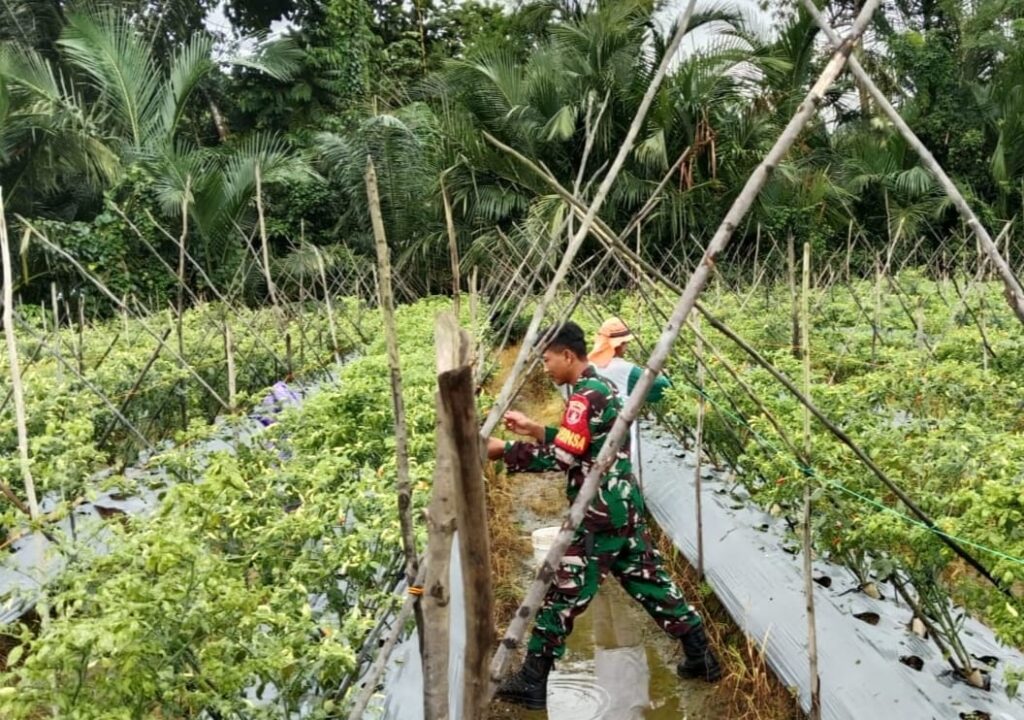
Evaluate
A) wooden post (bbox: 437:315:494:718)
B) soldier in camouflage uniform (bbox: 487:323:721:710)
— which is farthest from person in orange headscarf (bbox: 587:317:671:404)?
wooden post (bbox: 437:315:494:718)

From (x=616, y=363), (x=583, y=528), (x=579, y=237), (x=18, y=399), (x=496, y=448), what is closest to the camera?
(x=579, y=237)

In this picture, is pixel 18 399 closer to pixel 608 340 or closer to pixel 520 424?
pixel 520 424

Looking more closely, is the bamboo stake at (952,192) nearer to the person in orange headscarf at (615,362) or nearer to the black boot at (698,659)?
the black boot at (698,659)

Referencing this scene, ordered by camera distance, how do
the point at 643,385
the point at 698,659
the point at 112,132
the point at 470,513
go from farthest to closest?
the point at 112,132 < the point at 698,659 < the point at 643,385 < the point at 470,513

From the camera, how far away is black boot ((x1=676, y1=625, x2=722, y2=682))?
3233 mm

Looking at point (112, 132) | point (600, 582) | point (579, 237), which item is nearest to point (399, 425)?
point (579, 237)

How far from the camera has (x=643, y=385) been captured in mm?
1086

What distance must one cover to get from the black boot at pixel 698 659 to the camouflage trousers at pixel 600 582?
0.17 feet

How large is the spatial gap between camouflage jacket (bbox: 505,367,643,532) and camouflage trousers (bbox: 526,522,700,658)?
0.07m

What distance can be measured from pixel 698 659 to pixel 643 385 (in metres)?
2.53

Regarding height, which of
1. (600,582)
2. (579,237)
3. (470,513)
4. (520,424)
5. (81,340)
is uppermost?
(579,237)

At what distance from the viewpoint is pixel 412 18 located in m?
18.5

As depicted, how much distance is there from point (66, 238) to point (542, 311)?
13.3m

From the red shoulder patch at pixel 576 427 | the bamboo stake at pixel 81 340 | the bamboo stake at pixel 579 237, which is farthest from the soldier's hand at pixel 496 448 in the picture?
the bamboo stake at pixel 81 340
